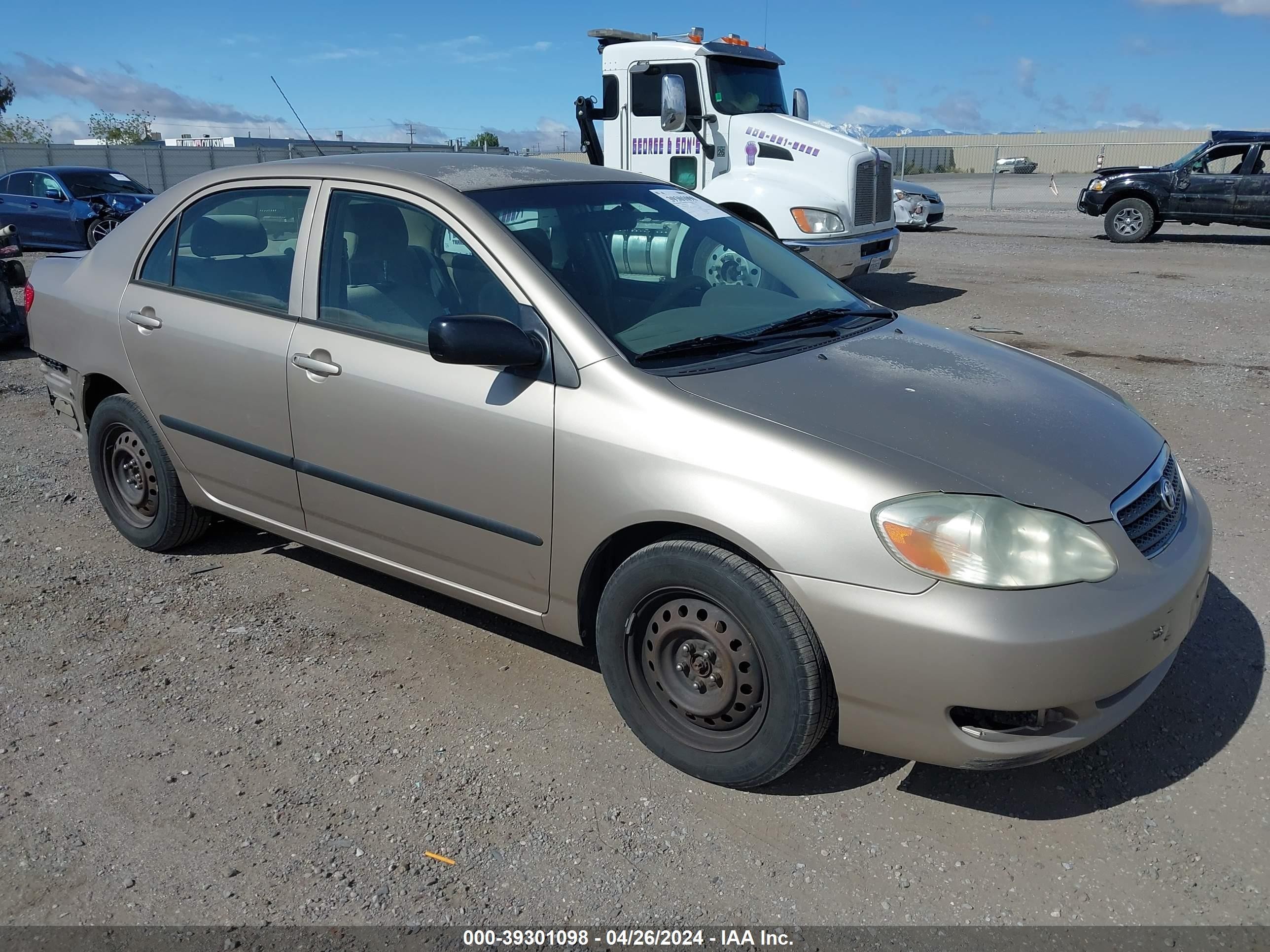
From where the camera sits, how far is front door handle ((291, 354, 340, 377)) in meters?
3.55

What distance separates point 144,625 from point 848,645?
9.46 feet

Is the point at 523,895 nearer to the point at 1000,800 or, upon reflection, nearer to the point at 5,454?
the point at 1000,800

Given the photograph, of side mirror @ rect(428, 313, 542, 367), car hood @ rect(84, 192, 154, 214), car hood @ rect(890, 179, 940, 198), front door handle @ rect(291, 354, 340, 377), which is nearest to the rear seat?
front door handle @ rect(291, 354, 340, 377)

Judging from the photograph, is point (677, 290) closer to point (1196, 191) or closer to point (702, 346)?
point (702, 346)

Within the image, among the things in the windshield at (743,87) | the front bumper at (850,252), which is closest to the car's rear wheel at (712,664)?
the front bumper at (850,252)

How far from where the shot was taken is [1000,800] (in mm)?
2928

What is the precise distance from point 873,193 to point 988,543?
9601mm

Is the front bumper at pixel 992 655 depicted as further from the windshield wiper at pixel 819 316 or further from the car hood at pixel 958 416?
the windshield wiper at pixel 819 316

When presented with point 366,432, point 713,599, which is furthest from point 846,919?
point 366,432

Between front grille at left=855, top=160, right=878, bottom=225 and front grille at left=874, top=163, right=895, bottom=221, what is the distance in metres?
0.11

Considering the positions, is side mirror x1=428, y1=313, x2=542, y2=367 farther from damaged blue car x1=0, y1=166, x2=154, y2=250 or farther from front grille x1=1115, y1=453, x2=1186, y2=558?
damaged blue car x1=0, y1=166, x2=154, y2=250

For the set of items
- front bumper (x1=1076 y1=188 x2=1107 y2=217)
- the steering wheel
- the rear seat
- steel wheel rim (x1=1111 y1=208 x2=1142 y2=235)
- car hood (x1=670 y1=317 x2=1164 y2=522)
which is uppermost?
front bumper (x1=1076 y1=188 x2=1107 y2=217)

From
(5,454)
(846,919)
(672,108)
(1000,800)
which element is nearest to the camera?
(846,919)

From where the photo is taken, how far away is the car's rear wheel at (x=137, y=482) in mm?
4410
